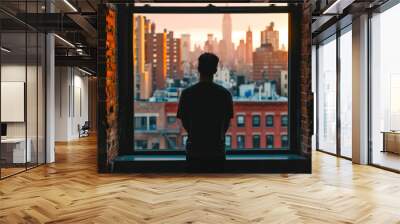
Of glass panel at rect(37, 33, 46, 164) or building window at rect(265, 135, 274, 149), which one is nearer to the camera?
building window at rect(265, 135, 274, 149)

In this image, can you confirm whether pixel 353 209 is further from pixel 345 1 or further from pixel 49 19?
pixel 49 19

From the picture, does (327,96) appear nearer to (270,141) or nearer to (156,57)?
(270,141)

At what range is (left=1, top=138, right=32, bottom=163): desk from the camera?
21.8 ft

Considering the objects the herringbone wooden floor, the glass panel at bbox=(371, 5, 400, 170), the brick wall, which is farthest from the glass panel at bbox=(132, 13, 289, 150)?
the glass panel at bbox=(371, 5, 400, 170)

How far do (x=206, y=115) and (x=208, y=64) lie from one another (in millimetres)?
459

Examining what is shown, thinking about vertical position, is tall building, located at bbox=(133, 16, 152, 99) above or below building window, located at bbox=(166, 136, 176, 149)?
above

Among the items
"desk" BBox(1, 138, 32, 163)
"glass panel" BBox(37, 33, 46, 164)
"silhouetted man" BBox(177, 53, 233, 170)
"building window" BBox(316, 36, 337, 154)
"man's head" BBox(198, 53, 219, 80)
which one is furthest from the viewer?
"building window" BBox(316, 36, 337, 154)

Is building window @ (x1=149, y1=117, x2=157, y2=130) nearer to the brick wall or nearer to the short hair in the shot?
the brick wall

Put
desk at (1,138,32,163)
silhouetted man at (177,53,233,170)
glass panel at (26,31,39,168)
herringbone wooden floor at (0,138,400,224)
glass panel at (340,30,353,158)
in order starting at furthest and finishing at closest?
1. glass panel at (340,30,353,158)
2. glass panel at (26,31,39,168)
3. desk at (1,138,32,163)
4. herringbone wooden floor at (0,138,400,224)
5. silhouetted man at (177,53,233,170)

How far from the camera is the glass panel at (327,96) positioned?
378 inches

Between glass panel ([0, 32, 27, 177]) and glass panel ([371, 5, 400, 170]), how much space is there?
652 cm

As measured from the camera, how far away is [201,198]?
15.0 feet

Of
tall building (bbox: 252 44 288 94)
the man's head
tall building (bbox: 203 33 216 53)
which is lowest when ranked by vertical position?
the man's head

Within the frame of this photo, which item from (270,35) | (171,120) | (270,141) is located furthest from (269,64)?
(171,120)
